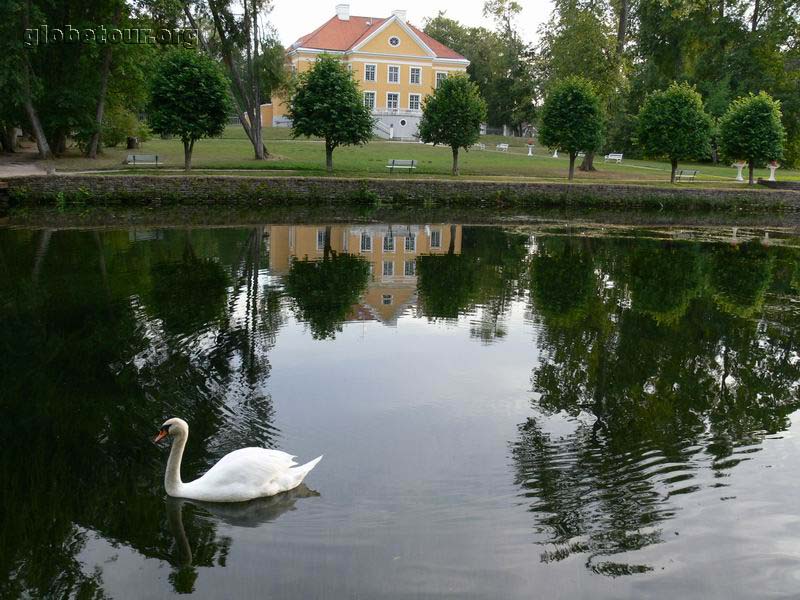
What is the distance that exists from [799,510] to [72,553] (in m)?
5.66

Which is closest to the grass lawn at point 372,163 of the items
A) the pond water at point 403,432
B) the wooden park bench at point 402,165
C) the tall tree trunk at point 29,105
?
the wooden park bench at point 402,165

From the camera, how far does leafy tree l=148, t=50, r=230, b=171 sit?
99.5 feet

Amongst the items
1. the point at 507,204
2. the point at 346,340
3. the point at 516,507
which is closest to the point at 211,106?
the point at 507,204

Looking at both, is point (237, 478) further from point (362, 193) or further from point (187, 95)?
point (187, 95)

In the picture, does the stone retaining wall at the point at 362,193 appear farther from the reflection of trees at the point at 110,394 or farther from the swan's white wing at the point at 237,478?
the swan's white wing at the point at 237,478

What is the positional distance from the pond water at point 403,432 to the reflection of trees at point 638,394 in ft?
0.12

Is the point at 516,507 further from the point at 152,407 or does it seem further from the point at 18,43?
the point at 18,43

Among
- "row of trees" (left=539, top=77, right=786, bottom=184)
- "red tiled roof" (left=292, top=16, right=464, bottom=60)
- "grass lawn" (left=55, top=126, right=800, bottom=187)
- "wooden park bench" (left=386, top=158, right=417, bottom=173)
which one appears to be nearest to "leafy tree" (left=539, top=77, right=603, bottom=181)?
"row of trees" (left=539, top=77, right=786, bottom=184)

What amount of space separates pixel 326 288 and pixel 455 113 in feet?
74.8

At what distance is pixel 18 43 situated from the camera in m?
29.5

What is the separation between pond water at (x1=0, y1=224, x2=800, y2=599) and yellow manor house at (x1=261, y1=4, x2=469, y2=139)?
152 ft

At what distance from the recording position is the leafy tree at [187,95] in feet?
99.5

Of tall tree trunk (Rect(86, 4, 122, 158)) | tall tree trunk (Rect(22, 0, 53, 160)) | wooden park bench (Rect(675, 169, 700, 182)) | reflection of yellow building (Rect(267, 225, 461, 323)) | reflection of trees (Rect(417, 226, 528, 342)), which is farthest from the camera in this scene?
wooden park bench (Rect(675, 169, 700, 182))

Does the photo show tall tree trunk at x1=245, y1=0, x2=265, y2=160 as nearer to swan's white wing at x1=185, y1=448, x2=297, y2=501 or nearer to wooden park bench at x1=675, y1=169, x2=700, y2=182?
wooden park bench at x1=675, y1=169, x2=700, y2=182
